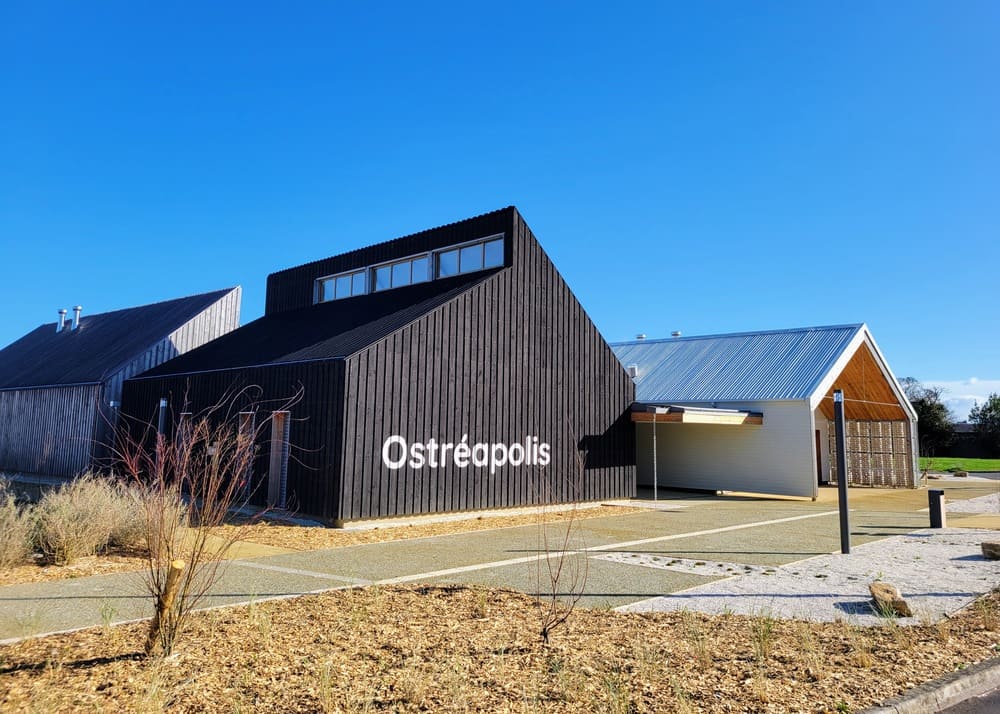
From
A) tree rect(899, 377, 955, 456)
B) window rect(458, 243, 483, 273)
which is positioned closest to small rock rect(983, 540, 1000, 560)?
window rect(458, 243, 483, 273)

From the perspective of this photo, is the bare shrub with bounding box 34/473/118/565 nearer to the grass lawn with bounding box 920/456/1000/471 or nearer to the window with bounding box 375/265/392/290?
the window with bounding box 375/265/392/290

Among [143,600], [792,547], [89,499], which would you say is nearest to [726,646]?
[143,600]

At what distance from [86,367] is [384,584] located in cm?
2239

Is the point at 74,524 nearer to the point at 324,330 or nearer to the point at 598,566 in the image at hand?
the point at 598,566

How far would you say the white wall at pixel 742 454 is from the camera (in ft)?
75.5

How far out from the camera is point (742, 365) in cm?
2697

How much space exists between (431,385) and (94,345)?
19.7 meters

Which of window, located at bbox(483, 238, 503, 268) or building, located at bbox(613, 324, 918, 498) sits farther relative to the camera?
building, located at bbox(613, 324, 918, 498)

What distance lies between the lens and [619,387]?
21.3 m

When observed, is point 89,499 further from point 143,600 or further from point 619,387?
point 619,387

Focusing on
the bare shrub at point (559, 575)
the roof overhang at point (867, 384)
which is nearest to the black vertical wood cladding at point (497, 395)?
the bare shrub at point (559, 575)

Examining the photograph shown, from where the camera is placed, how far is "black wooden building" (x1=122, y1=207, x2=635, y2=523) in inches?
567

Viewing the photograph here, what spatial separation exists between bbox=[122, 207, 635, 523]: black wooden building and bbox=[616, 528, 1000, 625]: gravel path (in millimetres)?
5251

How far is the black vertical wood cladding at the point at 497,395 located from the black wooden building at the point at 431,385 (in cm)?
4
